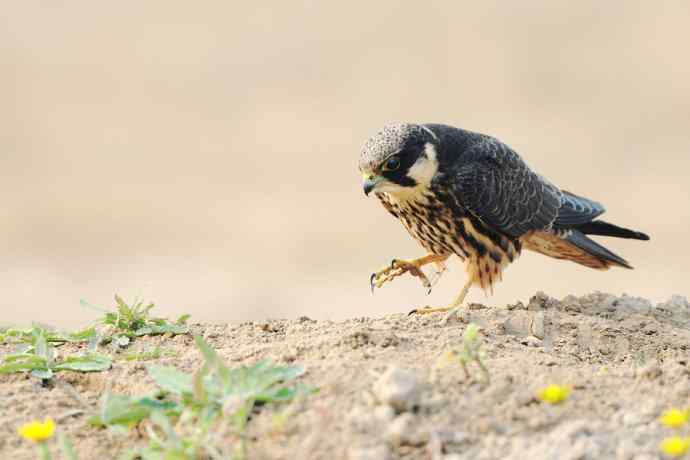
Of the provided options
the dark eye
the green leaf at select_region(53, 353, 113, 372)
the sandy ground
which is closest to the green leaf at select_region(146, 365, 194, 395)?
the sandy ground

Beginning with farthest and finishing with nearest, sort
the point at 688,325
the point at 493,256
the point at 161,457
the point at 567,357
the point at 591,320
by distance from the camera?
the point at 493,256 → the point at 688,325 → the point at 591,320 → the point at 567,357 → the point at 161,457

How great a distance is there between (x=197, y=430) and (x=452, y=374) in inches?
36.1

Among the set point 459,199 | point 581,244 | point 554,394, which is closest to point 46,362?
point 554,394

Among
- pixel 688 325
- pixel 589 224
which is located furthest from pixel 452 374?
pixel 589 224

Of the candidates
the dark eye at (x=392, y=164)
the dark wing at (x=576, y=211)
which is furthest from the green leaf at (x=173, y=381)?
the dark wing at (x=576, y=211)

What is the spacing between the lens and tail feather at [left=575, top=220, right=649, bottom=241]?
7309 mm

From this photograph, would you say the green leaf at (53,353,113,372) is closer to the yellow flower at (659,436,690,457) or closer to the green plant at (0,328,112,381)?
the green plant at (0,328,112,381)

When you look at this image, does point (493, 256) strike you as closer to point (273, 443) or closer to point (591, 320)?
point (591, 320)

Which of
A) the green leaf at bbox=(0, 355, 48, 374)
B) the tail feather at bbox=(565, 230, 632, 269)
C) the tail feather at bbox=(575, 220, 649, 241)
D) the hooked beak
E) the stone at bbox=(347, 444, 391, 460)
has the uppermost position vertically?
the tail feather at bbox=(575, 220, 649, 241)

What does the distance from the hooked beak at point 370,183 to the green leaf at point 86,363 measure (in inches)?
87.8

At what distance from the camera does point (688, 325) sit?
19.0 ft

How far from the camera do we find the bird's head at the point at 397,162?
5.97 meters

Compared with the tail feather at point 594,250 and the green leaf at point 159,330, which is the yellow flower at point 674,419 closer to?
the green leaf at point 159,330

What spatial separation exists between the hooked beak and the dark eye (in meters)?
0.08
